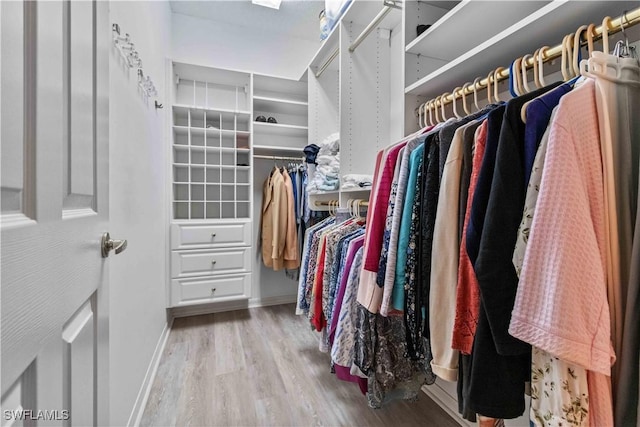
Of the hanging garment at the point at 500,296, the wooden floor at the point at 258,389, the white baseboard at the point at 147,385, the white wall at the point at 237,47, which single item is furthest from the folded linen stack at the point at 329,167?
the white baseboard at the point at 147,385

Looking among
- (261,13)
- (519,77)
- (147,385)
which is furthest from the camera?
(261,13)

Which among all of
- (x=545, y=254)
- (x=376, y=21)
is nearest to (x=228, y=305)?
(x=376, y=21)

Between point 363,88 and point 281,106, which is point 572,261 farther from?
point 281,106

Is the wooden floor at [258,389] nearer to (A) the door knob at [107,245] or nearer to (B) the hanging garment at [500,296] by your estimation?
(B) the hanging garment at [500,296]

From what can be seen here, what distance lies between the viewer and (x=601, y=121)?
56cm

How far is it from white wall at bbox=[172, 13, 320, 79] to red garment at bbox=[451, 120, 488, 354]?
111 inches

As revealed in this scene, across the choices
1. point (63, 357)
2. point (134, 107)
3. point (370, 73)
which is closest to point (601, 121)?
point (63, 357)

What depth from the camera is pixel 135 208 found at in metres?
1.45

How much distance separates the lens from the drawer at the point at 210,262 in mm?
2424

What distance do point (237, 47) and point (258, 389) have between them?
307cm

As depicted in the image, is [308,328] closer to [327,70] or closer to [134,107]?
[134,107]

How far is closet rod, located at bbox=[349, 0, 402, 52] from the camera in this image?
1.44 meters

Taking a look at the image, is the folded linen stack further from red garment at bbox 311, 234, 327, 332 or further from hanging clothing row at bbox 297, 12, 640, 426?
hanging clothing row at bbox 297, 12, 640, 426

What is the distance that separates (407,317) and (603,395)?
475 millimetres
